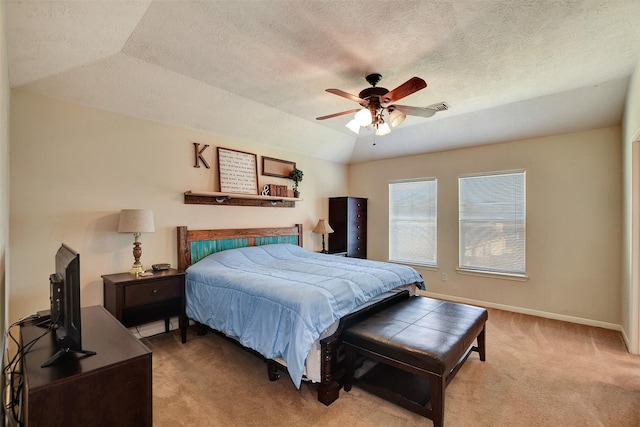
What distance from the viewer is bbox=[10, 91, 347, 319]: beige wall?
2.57 m

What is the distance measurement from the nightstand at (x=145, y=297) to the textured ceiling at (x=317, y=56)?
1746 millimetres

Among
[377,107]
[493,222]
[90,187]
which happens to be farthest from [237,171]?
[493,222]

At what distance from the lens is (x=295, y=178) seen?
484cm

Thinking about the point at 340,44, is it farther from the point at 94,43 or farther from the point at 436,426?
the point at 436,426

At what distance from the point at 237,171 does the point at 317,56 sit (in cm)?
208

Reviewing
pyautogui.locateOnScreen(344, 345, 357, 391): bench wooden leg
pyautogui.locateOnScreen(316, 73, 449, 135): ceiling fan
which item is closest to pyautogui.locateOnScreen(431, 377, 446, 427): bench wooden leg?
pyautogui.locateOnScreen(344, 345, 357, 391): bench wooden leg

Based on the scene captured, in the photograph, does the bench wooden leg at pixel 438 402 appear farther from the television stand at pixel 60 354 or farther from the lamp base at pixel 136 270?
the lamp base at pixel 136 270

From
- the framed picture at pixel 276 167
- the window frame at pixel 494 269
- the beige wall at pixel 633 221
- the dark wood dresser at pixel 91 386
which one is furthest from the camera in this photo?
the framed picture at pixel 276 167

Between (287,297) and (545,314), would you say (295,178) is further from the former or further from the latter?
(545,314)

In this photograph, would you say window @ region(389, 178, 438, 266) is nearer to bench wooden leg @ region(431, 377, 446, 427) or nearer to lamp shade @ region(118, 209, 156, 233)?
bench wooden leg @ region(431, 377, 446, 427)

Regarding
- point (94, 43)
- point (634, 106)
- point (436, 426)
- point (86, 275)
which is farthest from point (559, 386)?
point (94, 43)

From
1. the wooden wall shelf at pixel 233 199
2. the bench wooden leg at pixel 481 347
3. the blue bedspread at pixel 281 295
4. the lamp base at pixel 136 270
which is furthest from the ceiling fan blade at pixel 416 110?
the lamp base at pixel 136 270

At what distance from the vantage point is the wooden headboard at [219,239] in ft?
11.6

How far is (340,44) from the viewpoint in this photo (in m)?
2.35
